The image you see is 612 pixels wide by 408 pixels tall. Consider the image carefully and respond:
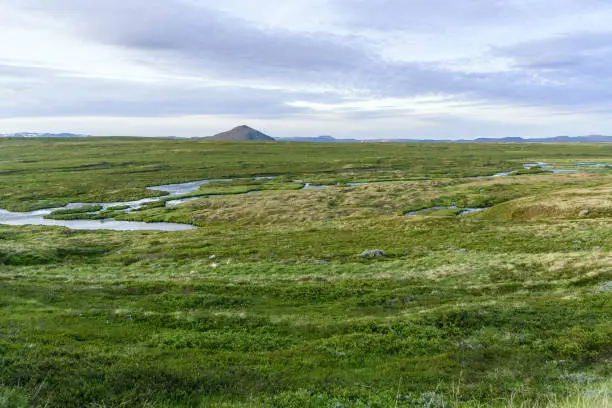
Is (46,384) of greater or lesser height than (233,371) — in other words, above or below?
above

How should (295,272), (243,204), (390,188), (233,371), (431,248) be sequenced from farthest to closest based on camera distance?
(390,188) → (243,204) → (431,248) → (295,272) → (233,371)

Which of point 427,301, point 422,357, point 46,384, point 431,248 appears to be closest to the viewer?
point 46,384

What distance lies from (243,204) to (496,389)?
273 feet

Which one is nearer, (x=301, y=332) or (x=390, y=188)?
(x=301, y=332)

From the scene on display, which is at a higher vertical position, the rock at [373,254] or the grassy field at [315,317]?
the grassy field at [315,317]

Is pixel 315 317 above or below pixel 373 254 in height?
above

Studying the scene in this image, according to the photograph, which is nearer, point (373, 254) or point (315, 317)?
point (315, 317)

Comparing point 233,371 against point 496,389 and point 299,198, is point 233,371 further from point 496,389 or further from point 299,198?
point 299,198

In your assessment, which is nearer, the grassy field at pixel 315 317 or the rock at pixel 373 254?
the grassy field at pixel 315 317

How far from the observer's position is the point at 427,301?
2647cm

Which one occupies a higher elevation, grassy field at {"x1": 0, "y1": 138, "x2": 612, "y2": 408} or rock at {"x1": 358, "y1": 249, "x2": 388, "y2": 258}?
grassy field at {"x1": 0, "y1": 138, "x2": 612, "y2": 408}

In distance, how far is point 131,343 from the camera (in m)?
18.4

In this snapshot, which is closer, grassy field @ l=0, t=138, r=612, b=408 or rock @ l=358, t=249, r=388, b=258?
grassy field @ l=0, t=138, r=612, b=408

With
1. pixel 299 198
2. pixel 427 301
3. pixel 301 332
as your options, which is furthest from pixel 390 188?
pixel 301 332
